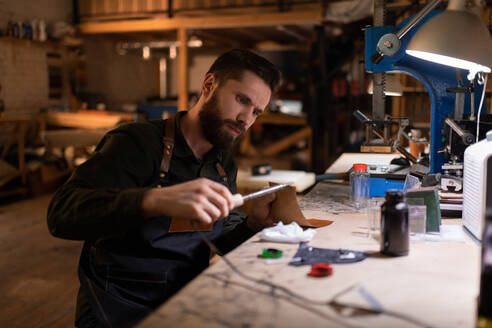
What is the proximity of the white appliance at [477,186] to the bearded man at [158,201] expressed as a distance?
0.64 meters

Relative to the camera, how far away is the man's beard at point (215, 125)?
1753mm

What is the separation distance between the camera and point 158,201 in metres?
1.25

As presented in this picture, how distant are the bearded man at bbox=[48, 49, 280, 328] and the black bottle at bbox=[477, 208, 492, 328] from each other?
0.58 meters

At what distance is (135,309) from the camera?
5.14ft

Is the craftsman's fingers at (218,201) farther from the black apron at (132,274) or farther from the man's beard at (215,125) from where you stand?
the man's beard at (215,125)

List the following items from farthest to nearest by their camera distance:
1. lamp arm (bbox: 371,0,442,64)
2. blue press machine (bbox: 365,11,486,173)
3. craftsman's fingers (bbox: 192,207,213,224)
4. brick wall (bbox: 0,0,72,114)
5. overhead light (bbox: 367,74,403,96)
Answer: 1. brick wall (bbox: 0,0,72,114)
2. overhead light (bbox: 367,74,403,96)
3. blue press machine (bbox: 365,11,486,173)
4. lamp arm (bbox: 371,0,442,64)
5. craftsman's fingers (bbox: 192,207,213,224)

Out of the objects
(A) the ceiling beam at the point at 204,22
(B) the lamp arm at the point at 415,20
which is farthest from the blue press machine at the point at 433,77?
(A) the ceiling beam at the point at 204,22

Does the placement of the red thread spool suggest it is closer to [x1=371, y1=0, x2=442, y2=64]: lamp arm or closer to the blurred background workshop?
the blurred background workshop

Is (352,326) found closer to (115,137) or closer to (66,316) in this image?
(115,137)

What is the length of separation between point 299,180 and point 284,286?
294cm

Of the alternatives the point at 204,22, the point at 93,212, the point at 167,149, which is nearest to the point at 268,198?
the point at 167,149

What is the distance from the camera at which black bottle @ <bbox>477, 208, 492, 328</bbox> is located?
93cm

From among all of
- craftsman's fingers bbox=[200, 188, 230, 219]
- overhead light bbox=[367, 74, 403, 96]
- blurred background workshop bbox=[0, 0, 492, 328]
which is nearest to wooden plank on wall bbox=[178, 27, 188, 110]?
blurred background workshop bbox=[0, 0, 492, 328]

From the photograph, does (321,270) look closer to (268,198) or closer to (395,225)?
(395,225)
